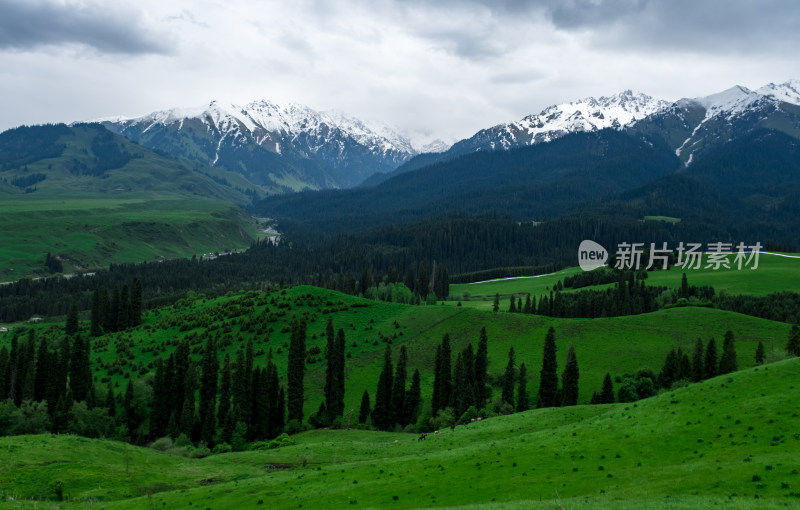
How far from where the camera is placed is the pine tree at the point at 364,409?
112 metres

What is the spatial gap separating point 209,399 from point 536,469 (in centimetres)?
8054

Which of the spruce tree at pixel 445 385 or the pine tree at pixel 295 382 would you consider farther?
the pine tree at pixel 295 382

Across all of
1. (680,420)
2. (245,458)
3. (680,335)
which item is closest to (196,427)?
(245,458)

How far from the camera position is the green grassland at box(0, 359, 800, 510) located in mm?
36562

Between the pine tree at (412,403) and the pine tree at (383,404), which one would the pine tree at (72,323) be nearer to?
the pine tree at (383,404)

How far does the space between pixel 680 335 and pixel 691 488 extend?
11558 cm

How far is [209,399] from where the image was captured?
358 ft

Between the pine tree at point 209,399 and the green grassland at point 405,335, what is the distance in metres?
19.7

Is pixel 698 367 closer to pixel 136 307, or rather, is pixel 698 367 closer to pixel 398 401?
pixel 398 401

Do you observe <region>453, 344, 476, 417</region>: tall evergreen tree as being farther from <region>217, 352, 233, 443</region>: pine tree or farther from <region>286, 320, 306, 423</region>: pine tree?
<region>217, 352, 233, 443</region>: pine tree

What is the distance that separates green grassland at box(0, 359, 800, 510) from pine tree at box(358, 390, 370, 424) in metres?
42.1

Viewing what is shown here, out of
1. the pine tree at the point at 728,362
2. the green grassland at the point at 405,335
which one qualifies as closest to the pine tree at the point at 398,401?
the green grassland at the point at 405,335

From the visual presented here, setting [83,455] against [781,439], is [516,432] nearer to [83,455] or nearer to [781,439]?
[781,439]

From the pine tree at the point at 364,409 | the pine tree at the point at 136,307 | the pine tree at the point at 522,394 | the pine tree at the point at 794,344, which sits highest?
the pine tree at the point at 794,344
